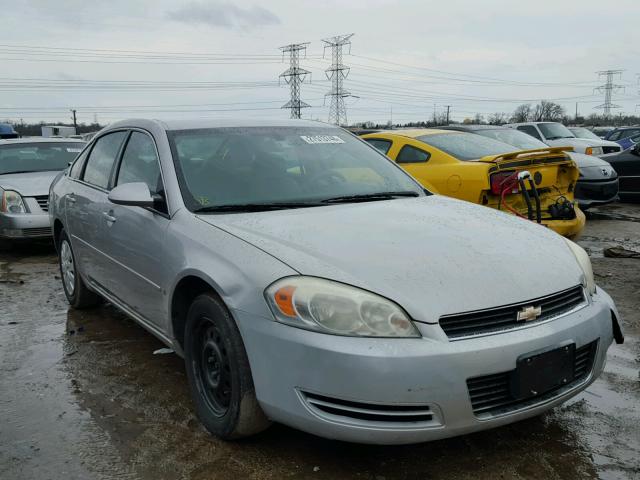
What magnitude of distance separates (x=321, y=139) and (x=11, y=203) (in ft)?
17.9

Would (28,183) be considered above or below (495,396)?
above

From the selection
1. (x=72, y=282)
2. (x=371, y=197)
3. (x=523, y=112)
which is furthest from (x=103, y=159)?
(x=523, y=112)

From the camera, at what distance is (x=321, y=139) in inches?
158

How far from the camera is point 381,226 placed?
293 centimetres

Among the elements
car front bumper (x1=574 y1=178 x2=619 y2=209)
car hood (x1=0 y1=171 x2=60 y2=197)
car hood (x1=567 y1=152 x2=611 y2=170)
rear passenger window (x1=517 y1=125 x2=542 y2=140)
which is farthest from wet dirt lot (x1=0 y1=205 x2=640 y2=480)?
rear passenger window (x1=517 y1=125 x2=542 y2=140)

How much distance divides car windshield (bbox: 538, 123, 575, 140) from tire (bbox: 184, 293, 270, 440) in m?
13.9

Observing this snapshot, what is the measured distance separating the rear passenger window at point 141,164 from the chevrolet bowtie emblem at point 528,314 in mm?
2033

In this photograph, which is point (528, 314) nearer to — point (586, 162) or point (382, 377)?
point (382, 377)

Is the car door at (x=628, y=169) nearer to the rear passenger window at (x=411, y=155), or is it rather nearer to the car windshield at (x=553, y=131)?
the car windshield at (x=553, y=131)

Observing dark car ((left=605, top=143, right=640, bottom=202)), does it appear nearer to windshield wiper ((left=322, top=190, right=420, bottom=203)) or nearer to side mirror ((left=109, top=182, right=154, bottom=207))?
windshield wiper ((left=322, top=190, right=420, bottom=203))

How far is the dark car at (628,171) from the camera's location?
10531 millimetres

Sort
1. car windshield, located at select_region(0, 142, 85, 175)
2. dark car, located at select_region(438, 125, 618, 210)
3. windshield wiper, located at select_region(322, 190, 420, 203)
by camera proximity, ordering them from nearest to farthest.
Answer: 1. windshield wiper, located at select_region(322, 190, 420, 203)
2. car windshield, located at select_region(0, 142, 85, 175)
3. dark car, located at select_region(438, 125, 618, 210)

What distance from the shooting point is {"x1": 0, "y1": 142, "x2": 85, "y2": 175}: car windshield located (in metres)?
8.70

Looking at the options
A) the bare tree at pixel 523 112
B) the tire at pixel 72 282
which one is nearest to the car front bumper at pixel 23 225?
the tire at pixel 72 282
